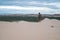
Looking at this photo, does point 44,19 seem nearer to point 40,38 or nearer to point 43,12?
point 43,12

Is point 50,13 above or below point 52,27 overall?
above

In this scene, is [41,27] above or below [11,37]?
above

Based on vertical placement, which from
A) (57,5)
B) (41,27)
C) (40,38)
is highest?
(57,5)

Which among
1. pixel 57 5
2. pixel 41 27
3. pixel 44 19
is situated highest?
pixel 57 5

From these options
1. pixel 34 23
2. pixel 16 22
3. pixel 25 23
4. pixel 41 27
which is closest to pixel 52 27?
pixel 41 27

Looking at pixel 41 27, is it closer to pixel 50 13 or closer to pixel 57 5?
pixel 50 13

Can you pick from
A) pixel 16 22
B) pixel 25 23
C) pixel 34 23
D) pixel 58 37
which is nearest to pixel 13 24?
pixel 16 22
